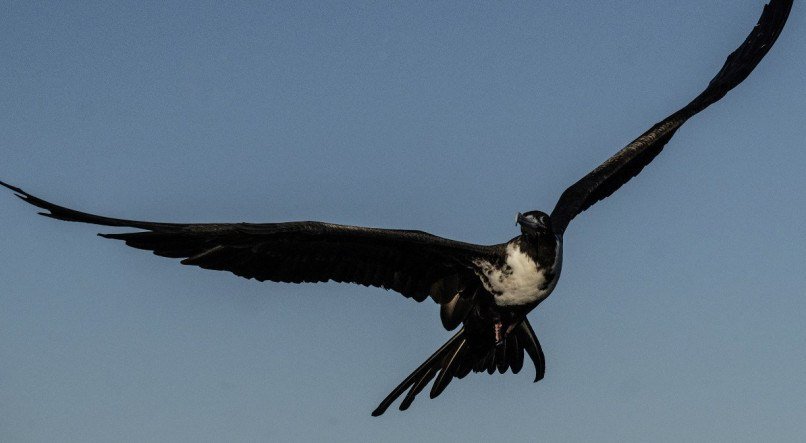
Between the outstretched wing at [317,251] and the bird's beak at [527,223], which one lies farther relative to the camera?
the bird's beak at [527,223]

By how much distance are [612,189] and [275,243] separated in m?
4.12

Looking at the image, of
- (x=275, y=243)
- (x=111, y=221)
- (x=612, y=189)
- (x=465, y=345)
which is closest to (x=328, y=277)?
(x=275, y=243)

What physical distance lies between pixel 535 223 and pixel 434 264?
1.12 m

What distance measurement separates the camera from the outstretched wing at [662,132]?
12336 mm

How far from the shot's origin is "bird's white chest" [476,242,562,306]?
35.7ft

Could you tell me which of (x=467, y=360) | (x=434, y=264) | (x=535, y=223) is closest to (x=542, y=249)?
(x=535, y=223)

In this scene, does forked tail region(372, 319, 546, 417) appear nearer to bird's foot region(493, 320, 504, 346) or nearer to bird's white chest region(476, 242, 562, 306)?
bird's foot region(493, 320, 504, 346)

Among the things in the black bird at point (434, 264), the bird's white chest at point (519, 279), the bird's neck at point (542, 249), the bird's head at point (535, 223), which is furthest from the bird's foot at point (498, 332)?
the bird's head at point (535, 223)

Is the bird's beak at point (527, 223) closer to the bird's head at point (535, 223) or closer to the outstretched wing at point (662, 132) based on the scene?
the bird's head at point (535, 223)

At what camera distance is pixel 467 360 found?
1174cm

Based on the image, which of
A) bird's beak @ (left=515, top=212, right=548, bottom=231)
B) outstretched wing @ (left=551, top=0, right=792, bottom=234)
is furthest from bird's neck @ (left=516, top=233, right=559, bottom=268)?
outstretched wing @ (left=551, top=0, right=792, bottom=234)

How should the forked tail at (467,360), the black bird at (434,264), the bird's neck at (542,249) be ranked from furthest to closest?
the forked tail at (467,360) < the bird's neck at (542,249) < the black bird at (434,264)

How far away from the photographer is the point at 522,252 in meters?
10.9

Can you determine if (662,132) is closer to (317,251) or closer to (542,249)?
(542,249)
